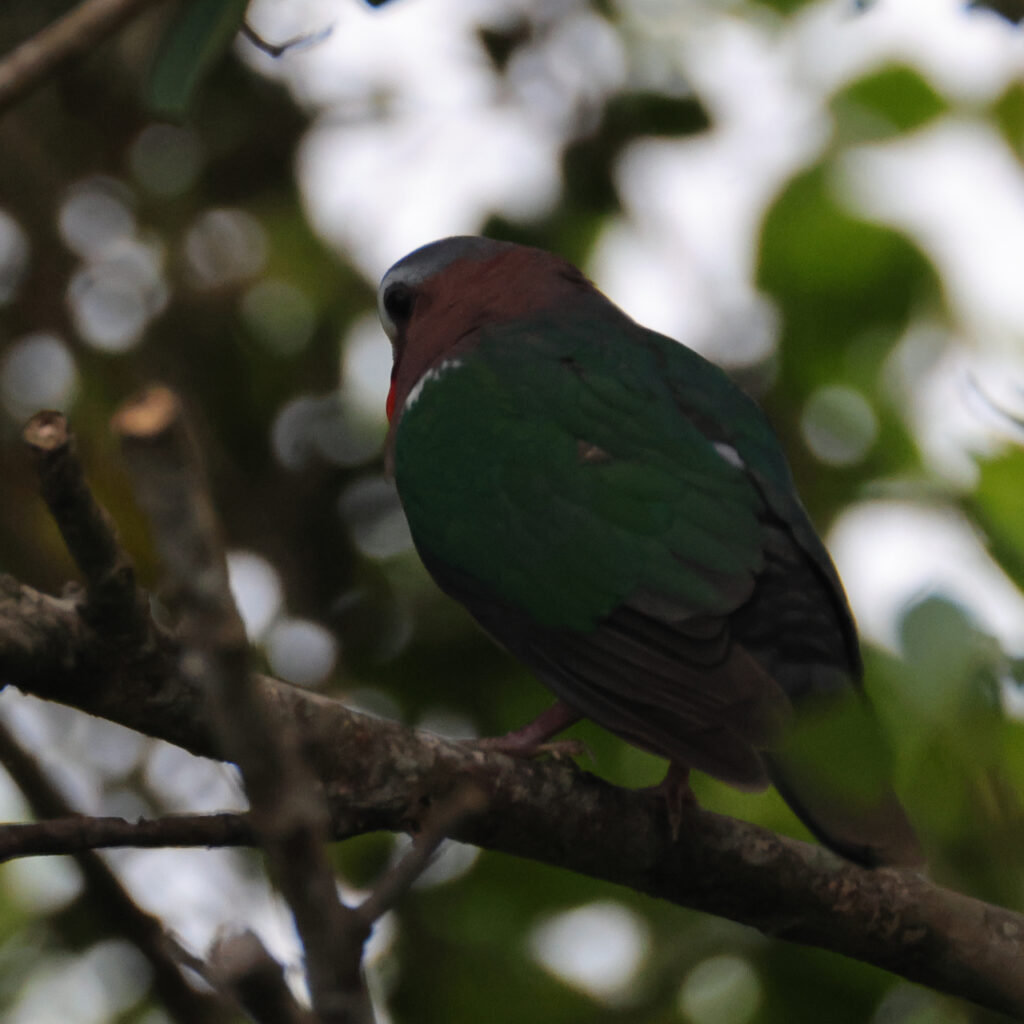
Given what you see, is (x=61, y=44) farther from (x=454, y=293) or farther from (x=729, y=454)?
(x=729, y=454)

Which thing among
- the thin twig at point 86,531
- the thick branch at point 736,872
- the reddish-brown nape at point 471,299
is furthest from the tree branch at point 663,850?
the reddish-brown nape at point 471,299

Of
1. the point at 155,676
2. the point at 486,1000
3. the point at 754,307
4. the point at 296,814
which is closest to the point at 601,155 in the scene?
the point at 754,307

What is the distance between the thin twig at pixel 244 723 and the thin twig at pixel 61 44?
2014 millimetres

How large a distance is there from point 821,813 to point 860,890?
12.9 inches

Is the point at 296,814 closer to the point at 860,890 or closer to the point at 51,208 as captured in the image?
the point at 860,890

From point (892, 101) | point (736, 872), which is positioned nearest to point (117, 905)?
point (736, 872)

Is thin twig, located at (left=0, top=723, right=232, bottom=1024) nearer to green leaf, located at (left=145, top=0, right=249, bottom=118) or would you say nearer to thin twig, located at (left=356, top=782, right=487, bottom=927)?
green leaf, located at (left=145, top=0, right=249, bottom=118)

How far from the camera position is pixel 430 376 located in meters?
3.75

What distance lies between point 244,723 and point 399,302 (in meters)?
3.23

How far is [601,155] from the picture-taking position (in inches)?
200

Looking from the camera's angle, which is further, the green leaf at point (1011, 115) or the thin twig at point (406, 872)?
the green leaf at point (1011, 115)

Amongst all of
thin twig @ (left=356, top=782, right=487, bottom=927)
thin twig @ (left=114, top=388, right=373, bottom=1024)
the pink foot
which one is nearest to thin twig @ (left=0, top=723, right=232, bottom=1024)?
the pink foot

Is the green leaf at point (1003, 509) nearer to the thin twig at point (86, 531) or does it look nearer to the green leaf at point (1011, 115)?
the thin twig at point (86, 531)

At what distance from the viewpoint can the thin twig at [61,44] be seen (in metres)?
2.97
